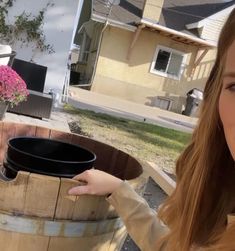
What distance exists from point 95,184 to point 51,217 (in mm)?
192

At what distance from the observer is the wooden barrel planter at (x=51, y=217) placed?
1529mm

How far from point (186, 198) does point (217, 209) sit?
11 centimetres

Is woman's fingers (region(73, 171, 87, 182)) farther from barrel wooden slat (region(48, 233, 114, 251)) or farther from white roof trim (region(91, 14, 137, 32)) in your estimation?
white roof trim (region(91, 14, 137, 32))

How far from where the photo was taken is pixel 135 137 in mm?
8852

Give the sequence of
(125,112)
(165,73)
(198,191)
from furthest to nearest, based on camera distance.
A: (165,73) < (125,112) < (198,191)

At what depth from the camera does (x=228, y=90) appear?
4.31 ft

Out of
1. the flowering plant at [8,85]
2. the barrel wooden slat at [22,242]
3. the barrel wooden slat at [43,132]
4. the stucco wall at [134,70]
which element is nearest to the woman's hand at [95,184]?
the barrel wooden slat at [22,242]

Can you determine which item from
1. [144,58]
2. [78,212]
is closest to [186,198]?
[78,212]

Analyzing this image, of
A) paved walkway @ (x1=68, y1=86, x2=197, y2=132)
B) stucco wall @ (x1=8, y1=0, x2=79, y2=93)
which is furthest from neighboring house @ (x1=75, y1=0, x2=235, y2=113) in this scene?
stucco wall @ (x1=8, y1=0, x2=79, y2=93)

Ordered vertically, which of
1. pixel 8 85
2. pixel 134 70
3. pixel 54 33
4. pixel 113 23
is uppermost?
pixel 113 23

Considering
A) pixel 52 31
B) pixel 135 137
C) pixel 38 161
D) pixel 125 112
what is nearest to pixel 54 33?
pixel 52 31

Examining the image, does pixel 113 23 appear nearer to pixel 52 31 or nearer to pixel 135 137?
pixel 52 31

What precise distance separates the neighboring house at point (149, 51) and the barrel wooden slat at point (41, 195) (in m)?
18.0

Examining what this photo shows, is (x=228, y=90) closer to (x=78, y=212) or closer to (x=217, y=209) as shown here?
(x=217, y=209)
